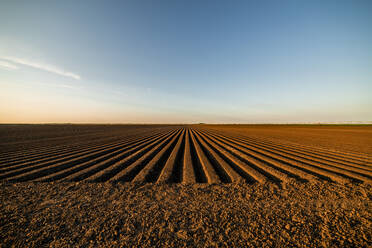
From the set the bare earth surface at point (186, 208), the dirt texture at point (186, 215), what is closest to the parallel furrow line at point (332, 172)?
the bare earth surface at point (186, 208)

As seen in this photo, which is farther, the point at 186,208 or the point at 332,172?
the point at 332,172

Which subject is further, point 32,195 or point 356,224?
point 32,195

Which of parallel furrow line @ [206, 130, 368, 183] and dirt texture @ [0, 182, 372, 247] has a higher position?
parallel furrow line @ [206, 130, 368, 183]

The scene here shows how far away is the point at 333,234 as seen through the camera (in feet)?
7.12

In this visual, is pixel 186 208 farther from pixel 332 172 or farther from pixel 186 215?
pixel 332 172

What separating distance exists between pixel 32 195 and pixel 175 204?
344 centimetres

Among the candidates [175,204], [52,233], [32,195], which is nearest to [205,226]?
[175,204]

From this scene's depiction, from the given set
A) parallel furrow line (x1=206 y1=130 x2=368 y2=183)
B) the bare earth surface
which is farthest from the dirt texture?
parallel furrow line (x1=206 y1=130 x2=368 y2=183)

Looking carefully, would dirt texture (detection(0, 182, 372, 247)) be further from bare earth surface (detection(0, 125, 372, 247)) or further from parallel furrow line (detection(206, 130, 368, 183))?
parallel furrow line (detection(206, 130, 368, 183))

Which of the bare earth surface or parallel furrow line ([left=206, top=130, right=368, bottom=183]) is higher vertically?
parallel furrow line ([left=206, top=130, right=368, bottom=183])

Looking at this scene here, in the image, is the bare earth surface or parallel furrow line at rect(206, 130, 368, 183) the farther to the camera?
parallel furrow line at rect(206, 130, 368, 183)

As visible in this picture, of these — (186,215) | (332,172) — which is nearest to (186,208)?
(186,215)

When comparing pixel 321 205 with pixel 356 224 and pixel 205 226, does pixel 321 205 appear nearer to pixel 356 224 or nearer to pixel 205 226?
pixel 356 224

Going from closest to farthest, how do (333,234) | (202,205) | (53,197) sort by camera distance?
(333,234)
(202,205)
(53,197)
